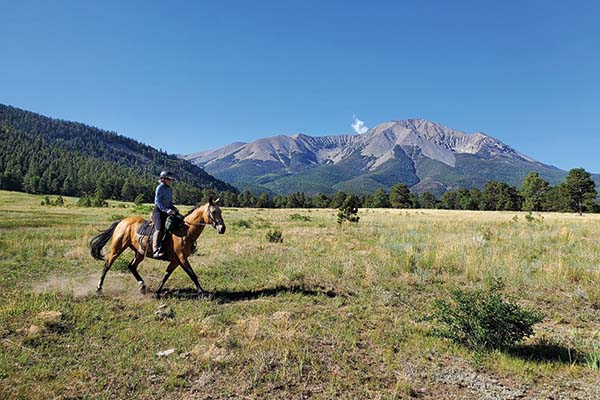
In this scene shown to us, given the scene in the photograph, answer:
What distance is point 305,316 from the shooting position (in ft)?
23.6

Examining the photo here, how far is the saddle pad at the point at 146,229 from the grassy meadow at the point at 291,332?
169 centimetres

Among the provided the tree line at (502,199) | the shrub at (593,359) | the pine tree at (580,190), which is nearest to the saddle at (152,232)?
the shrub at (593,359)

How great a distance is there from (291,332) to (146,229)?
5637mm

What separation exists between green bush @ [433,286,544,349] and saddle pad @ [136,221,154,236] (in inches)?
306

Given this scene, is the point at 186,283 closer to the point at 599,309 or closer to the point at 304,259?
the point at 304,259

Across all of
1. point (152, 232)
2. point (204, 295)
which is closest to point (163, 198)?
point (152, 232)

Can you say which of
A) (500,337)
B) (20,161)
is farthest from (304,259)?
(20,161)

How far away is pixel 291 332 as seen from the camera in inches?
237

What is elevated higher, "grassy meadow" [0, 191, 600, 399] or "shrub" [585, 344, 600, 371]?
"shrub" [585, 344, 600, 371]

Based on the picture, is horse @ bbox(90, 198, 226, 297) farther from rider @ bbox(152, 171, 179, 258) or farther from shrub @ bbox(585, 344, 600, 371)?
shrub @ bbox(585, 344, 600, 371)

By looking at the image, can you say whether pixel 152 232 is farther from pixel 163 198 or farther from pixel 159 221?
pixel 163 198

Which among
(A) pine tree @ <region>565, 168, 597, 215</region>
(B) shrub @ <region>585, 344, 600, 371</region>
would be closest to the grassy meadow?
(B) shrub @ <region>585, 344, 600, 371</region>

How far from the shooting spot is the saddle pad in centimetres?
909

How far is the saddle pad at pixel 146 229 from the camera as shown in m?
9.09
